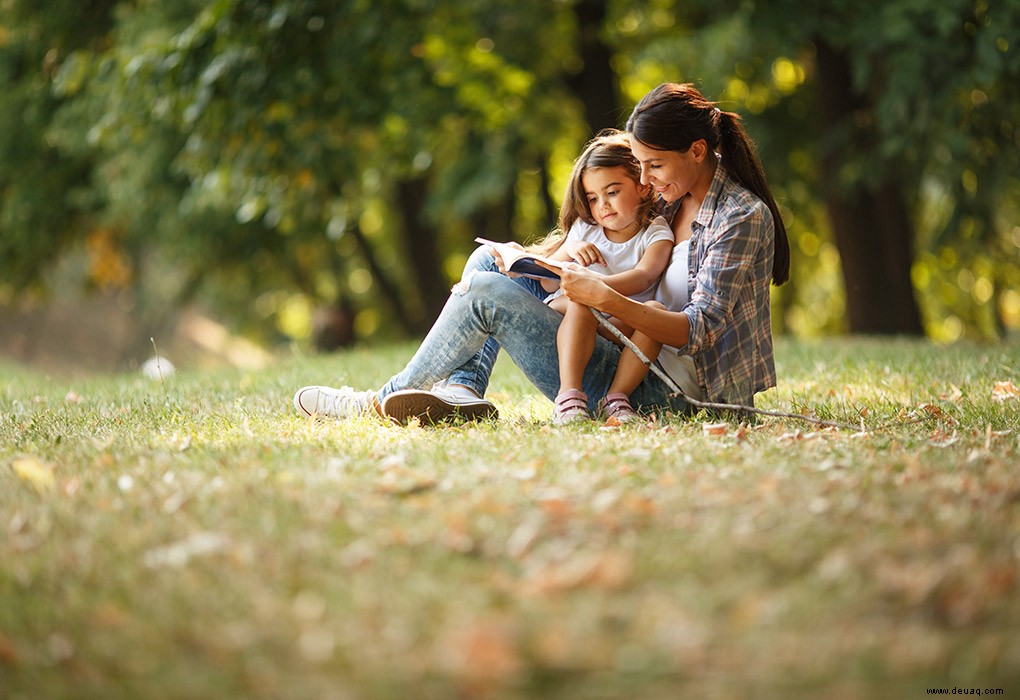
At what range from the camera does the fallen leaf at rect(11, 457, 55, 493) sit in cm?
336

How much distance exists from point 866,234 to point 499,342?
7942 millimetres

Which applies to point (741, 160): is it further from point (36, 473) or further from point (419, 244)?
point (419, 244)

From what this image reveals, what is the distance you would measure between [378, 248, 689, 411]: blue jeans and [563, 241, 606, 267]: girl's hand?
0.24 meters

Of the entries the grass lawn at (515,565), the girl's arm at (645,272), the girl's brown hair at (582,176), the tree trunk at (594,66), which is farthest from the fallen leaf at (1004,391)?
the tree trunk at (594,66)

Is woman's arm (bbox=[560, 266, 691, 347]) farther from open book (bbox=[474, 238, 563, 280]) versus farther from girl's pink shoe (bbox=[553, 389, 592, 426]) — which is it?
girl's pink shoe (bbox=[553, 389, 592, 426])

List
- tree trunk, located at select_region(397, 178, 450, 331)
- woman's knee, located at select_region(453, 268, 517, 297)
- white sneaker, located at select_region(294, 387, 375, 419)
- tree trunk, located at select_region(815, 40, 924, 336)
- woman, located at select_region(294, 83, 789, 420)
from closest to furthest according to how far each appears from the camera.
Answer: woman, located at select_region(294, 83, 789, 420) < woman's knee, located at select_region(453, 268, 517, 297) < white sneaker, located at select_region(294, 387, 375, 419) < tree trunk, located at select_region(815, 40, 924, 336) < tree trunk, located at select_region(397, 178, 450, 331)

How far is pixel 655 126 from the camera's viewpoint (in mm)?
4227

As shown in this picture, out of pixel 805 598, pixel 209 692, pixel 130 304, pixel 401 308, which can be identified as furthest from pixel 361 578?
pixel 130 304

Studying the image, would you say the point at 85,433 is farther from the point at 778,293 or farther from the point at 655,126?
the point at 778,293

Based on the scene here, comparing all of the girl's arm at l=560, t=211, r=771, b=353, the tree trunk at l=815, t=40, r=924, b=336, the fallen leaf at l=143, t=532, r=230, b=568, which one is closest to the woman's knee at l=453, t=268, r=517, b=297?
the girl's arm at l=560, t=211, r=771, b=353

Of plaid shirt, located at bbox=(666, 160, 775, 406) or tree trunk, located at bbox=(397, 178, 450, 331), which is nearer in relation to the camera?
plaid shirt, located at bbox=(666, 160, 775, 406)

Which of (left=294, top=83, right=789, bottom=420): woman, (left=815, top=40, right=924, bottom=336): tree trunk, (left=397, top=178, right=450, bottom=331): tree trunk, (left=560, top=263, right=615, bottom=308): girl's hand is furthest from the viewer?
(left=397, top=178, right=450, bottom=331): tree trunk

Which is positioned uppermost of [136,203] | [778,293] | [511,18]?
[511,18]

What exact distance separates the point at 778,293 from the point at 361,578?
1714 centimetres
